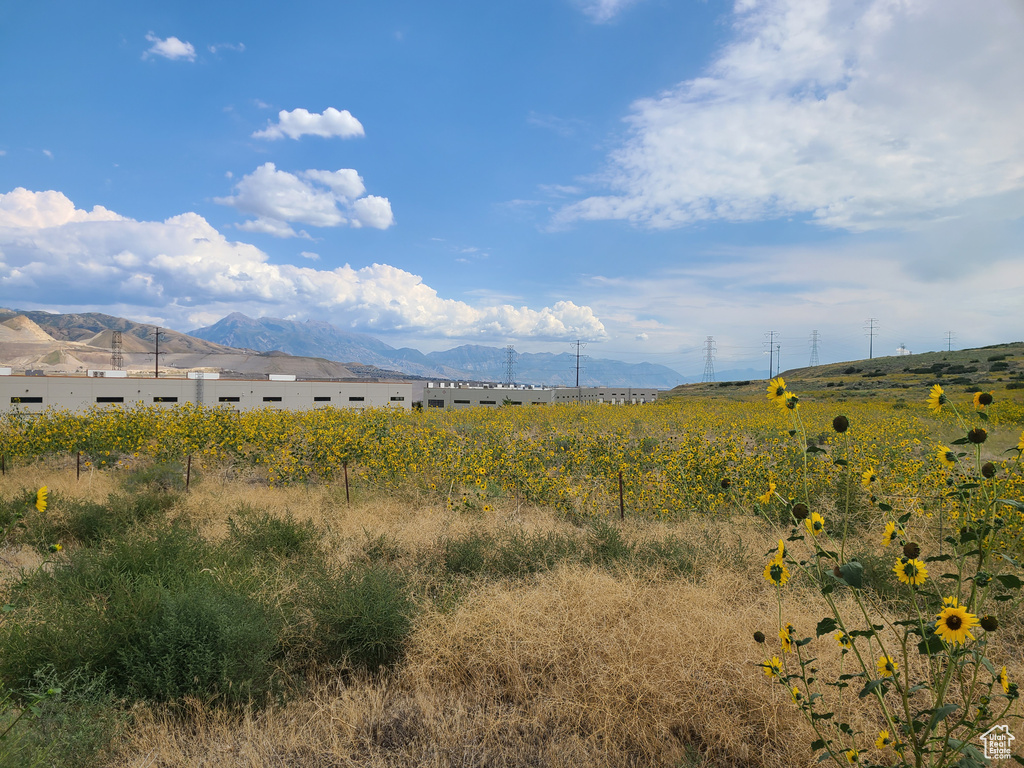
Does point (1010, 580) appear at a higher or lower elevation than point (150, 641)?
higher

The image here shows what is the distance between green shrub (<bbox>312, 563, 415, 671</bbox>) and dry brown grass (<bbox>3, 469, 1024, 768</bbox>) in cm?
14

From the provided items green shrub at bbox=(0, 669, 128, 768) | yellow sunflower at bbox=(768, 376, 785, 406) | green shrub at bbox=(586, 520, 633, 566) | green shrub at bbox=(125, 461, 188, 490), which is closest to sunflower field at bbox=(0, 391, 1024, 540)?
green shrub at bbox=(125, 461, 188, 490)

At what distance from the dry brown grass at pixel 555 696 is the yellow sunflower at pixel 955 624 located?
1.70m

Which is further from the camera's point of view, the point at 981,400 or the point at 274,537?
the point at 274,537

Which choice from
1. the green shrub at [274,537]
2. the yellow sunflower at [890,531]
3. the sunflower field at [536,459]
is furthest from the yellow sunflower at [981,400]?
the green shrub at [274,537]

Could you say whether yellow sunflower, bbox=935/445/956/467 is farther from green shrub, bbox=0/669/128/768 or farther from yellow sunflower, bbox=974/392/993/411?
green shrub, bbox=0/669/128/768

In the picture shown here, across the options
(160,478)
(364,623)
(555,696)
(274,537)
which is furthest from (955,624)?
(160,478)

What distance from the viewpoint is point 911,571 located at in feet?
6.20

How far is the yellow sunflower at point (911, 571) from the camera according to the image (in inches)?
74.2

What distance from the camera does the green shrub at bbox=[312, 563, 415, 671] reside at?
391 cm

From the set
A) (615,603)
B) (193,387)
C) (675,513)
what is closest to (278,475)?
(675,513)

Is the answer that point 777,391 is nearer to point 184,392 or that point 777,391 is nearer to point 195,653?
point 195,653

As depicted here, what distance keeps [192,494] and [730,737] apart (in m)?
8.74

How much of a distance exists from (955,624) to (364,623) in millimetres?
3551
